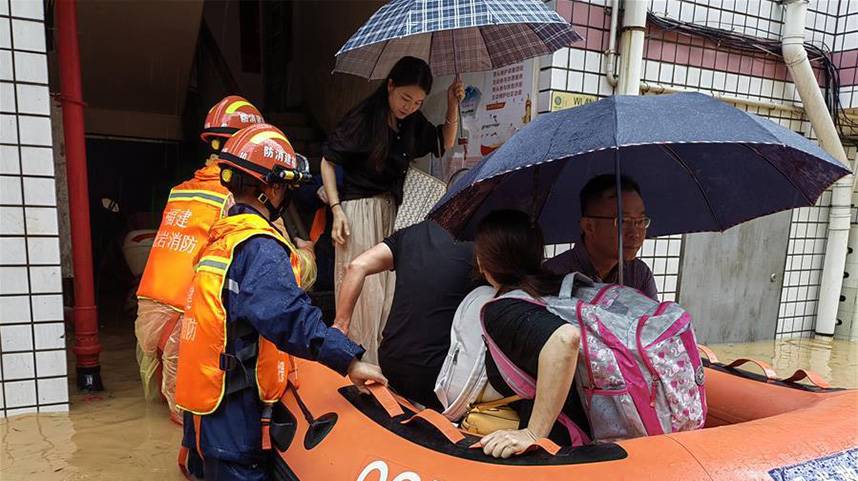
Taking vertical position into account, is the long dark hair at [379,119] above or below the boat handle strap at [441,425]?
above

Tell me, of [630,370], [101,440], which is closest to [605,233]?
[630,370]

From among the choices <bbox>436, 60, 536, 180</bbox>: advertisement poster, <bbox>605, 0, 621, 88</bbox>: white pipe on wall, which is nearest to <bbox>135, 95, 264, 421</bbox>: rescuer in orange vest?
<bbox>436, 60, 536, 180</bbox>: advertisement poster

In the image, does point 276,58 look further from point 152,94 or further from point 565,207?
point 565,207

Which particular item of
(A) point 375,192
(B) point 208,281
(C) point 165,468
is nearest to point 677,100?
(B) point 208,281

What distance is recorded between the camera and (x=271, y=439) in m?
1.83

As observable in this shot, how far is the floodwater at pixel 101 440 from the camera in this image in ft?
8.14

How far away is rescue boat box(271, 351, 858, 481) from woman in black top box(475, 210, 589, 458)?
0.07 meters

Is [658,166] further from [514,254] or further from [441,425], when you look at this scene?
[441,425]

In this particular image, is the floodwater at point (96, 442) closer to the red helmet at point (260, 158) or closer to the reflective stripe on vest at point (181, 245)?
the reflective stripe on vest at point (181, 245)

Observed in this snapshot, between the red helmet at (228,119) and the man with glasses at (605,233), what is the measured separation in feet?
5.48

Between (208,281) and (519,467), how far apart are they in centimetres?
107

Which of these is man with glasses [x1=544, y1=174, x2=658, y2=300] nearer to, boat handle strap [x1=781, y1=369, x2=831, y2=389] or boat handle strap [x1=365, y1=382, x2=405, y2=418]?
boat handle strap [x1=781, y1=369, x2=831, y2=389]

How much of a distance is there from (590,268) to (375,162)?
1.40 meters

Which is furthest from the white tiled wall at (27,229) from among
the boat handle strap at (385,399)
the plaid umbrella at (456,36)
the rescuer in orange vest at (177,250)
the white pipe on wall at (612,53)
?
the white pipe on wall at (612,53)
